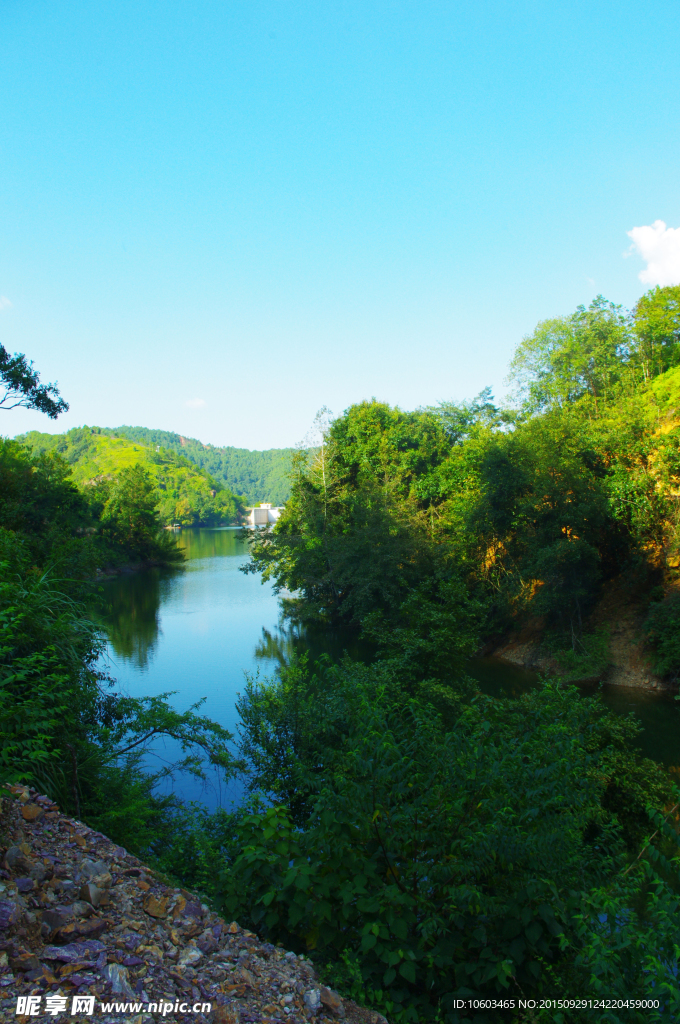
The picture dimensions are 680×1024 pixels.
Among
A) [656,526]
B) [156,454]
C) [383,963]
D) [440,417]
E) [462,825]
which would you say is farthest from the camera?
[156,454]

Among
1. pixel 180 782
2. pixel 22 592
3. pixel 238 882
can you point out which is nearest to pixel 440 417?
pixel 180 782

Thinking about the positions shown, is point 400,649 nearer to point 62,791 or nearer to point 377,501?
point 62,791

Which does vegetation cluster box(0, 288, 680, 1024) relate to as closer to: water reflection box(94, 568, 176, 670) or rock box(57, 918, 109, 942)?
rock box(57, 918, 109, 942)

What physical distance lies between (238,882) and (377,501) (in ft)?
58.6

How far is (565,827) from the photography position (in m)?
3.68

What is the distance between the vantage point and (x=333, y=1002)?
3.25 metres

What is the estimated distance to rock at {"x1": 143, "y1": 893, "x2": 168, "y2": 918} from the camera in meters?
3.65

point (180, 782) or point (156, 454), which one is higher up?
point (156, 454)

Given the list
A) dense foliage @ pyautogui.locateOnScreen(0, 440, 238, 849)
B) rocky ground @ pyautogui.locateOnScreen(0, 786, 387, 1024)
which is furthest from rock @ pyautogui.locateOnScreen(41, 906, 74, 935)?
dense foliage @ pyautogui.locateOnScreen(0, 440, 238, 849)

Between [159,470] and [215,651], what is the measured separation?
87331 millimetres

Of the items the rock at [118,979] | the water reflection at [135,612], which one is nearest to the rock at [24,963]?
the rock at [118,979]

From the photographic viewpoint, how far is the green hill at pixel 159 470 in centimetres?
9100

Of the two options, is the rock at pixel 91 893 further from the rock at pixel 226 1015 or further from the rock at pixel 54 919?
the rock at pixel 226 1015

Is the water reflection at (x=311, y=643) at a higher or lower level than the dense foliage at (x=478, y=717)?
lower
